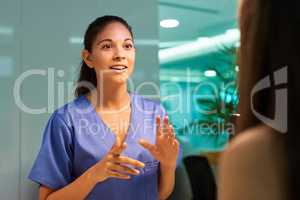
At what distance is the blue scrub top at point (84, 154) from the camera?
128cm

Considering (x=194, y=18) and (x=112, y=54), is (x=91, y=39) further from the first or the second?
(x=194, y=18)

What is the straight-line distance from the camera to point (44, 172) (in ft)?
4.27

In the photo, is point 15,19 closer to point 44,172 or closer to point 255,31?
point 44,172

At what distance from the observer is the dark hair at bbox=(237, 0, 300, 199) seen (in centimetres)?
44

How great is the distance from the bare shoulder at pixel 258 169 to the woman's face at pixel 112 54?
934mm

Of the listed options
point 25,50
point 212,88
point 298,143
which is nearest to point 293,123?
point 298,143

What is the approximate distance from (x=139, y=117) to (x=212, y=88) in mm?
1121

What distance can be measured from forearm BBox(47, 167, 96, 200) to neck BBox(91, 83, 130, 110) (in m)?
0.30

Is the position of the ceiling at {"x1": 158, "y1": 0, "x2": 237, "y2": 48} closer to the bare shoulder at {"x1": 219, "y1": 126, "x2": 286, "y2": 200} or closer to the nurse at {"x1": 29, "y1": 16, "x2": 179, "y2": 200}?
the nurse at {"x1": 29, "y1": 16, "x2": 179, "y2": 200}

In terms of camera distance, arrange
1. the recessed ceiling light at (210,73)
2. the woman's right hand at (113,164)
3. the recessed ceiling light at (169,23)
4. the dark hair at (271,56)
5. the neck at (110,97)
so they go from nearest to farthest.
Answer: the dark hair at (271,56) < the woman's right hand at (113,164) < the neck at (110,97) < the recessed ceiling light at (169,23) < the recessed ceiling light at (210,73)

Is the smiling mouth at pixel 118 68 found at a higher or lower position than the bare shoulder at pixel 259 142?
higher

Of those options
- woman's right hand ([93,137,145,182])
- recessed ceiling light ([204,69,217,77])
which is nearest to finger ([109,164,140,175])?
woman's right hand ([93,137,145,182])

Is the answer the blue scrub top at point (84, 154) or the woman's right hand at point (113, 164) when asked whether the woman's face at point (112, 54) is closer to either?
the blue scrub top at point (84, 154)

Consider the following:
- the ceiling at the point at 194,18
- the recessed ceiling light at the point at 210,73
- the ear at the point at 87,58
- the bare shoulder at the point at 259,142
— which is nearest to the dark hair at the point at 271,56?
the bare shoulder at the point at 259,142
